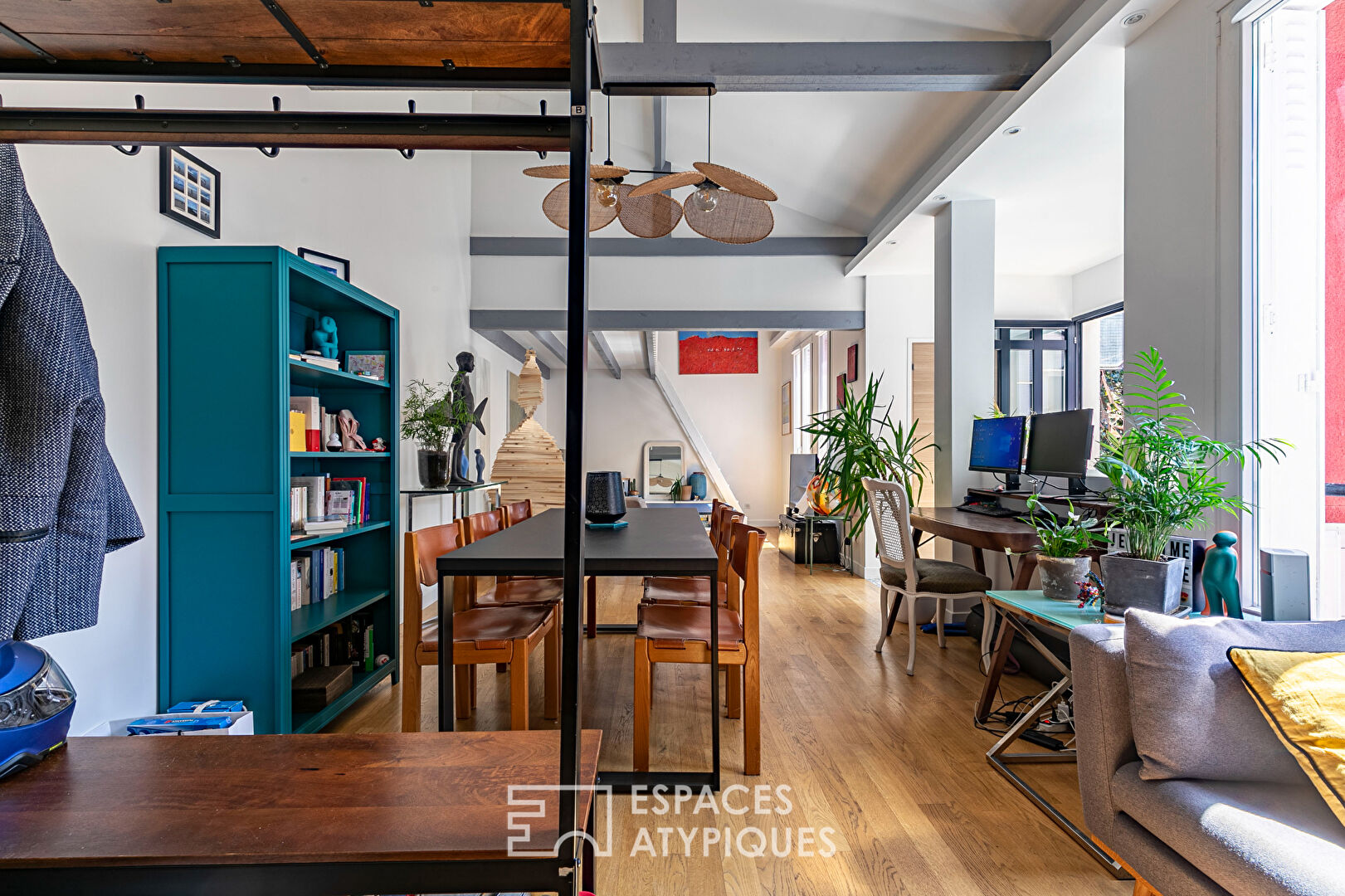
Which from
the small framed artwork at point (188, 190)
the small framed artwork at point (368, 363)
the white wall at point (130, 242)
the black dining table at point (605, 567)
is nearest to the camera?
the white wall at point (130, 242)

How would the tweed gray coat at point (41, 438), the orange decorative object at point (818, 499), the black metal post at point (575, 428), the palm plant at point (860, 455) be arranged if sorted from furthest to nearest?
1. the orange decorative object at point (818, 499)
2. the palm plant at point (860, 455)
3. the tweed gray coat at point (41, 438)
4. the black metal post at point (575, 428)

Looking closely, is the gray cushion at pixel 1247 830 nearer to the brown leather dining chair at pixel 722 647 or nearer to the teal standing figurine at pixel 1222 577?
the teal standing figurine at pixel 1222 577

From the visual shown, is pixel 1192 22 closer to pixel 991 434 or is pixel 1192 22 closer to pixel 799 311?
Result: pixel 991 434

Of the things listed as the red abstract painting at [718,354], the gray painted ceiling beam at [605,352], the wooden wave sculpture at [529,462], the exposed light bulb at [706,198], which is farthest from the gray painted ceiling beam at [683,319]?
the red abstract painting at [718,354]

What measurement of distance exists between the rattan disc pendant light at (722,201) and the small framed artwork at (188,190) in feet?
5.25

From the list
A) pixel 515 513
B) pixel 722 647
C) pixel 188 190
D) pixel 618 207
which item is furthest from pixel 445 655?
pixel 618 207

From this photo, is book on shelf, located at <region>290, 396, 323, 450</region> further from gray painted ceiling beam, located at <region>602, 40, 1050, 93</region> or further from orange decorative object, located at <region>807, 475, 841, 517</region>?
orange decorative object, located at <region>807, 475, 841, 517</region>

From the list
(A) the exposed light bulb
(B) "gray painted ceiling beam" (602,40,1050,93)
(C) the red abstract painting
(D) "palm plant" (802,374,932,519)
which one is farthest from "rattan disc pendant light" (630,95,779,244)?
(C) the red abstract painting

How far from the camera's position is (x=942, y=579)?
11.9 feet

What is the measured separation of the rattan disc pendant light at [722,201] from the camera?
2.76m

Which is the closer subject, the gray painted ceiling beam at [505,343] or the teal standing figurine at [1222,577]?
the teal standing figurine at [1222,577]

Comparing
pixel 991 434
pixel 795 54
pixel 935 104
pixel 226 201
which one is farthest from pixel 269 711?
pixel 935 104

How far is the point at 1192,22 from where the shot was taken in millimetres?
2371

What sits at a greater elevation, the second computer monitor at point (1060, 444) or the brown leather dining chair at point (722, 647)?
the second computer monitor at point (1060, 444)
